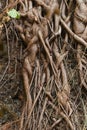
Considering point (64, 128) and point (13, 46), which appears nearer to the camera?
point (64, 128)

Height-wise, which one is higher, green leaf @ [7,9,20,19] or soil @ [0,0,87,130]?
green leaf @ [7,9,20,19]

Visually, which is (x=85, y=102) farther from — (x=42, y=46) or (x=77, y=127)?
(x=42, y=46)

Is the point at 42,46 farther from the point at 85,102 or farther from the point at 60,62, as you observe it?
the point at 85,102

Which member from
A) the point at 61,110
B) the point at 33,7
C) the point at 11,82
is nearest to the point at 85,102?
the point at 61,110

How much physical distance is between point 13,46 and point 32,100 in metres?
0.52

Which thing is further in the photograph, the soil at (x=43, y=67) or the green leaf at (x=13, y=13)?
the green leaf at (x=13, y=13)

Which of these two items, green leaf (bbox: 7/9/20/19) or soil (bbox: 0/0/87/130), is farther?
green leaf (bbox: 7/9/20/19)

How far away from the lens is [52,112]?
2.87 metres

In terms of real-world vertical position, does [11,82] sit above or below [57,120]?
above

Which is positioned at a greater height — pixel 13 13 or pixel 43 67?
pixel 13 13

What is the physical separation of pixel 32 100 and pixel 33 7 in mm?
775

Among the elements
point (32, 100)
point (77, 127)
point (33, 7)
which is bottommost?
point (77, 127)

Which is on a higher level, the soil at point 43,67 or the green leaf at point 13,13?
the green leaf at point 13,13

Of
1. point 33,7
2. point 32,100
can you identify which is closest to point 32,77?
point 32,100
